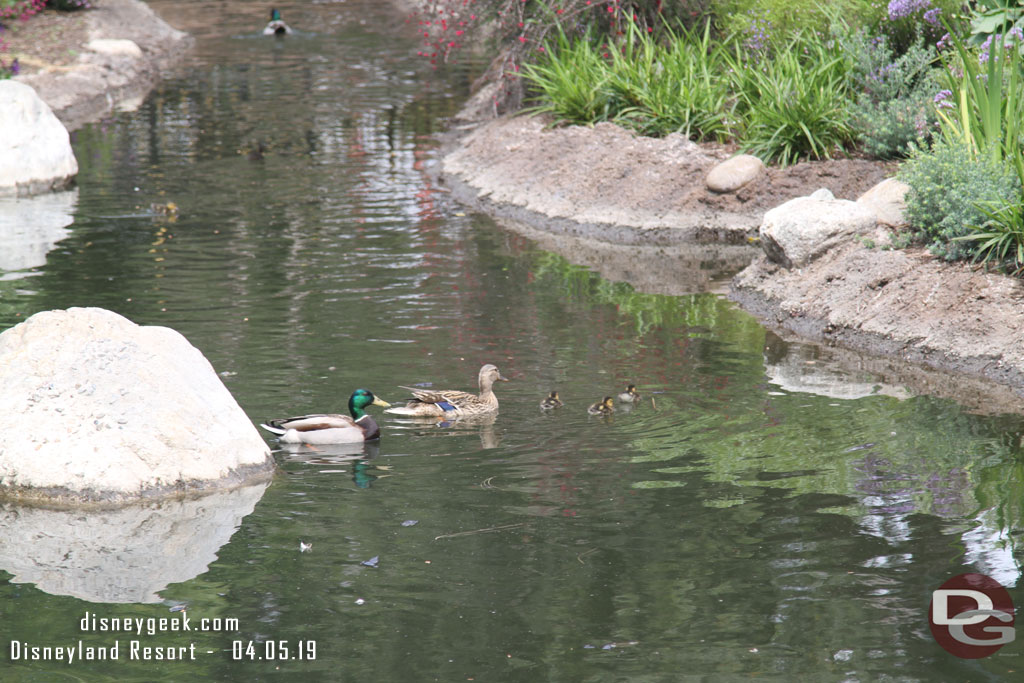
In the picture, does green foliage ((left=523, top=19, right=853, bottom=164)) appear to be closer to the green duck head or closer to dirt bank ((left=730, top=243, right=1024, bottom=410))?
dirt bank ((left=730, top=243, right=1024, bottom=410))

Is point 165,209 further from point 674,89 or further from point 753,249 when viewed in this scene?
point 753,249

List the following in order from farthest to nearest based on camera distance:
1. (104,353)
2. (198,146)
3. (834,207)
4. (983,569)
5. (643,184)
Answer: (198,146) < (643,184) < (834,207) < (104,353) < (983,569)

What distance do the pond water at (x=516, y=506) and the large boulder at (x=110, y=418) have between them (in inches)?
9.8

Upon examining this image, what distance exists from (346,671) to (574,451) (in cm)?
363

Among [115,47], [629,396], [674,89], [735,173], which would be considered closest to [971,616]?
[629,396]

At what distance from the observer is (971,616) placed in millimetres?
7266

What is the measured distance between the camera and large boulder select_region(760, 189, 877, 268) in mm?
14836

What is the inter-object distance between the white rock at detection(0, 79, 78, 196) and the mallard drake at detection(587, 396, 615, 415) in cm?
1431

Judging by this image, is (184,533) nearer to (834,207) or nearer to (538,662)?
(538,662)

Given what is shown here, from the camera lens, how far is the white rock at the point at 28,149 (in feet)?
70.9

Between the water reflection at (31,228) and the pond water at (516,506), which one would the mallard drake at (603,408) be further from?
the water reflection at (31,228)

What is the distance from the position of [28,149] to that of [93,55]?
13142 millimetres

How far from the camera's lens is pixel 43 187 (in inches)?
856

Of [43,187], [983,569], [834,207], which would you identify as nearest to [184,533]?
[983,569]
